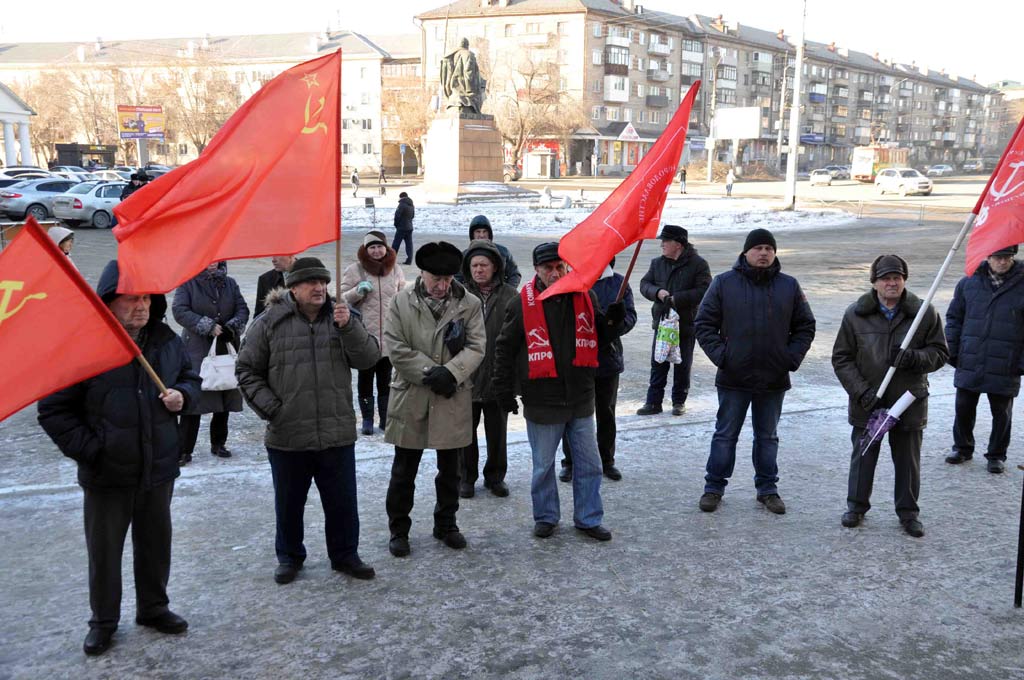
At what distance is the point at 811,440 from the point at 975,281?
1763 millimetres

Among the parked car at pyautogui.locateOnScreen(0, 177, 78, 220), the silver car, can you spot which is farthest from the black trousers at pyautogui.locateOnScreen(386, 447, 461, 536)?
the parked car at pyautogui.locateOnScreen(0, 177, 78, 220)

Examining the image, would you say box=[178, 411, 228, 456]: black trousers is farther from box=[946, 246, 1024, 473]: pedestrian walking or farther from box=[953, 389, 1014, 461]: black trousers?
box=[953, 389, 1014, 461]: black trousers

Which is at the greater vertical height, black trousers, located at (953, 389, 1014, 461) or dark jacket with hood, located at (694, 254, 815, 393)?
dark jacket with hood, located at (694, 254, 815, 393)

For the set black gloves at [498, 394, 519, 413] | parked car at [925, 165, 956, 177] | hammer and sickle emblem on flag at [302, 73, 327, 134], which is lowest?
black gloves at [498, 394, 519, 413]

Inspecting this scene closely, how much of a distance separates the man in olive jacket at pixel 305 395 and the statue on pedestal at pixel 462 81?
101 ft

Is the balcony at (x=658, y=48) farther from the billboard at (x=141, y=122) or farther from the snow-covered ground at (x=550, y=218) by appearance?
the snow-covered ground at (x=550, y=218)

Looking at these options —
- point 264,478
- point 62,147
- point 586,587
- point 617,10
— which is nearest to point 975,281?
point 586,587

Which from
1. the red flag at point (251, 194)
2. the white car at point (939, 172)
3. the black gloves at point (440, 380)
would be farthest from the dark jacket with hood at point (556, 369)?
the white car at point (939, 172)

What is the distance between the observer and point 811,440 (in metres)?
7.46

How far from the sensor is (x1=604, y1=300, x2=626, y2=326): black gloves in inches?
220

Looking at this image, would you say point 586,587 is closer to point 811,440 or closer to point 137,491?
point 137,491

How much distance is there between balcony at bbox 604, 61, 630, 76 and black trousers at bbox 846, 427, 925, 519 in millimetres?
83444

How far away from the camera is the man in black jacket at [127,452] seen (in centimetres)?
404

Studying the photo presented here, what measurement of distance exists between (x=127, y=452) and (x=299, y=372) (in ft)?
3.21
